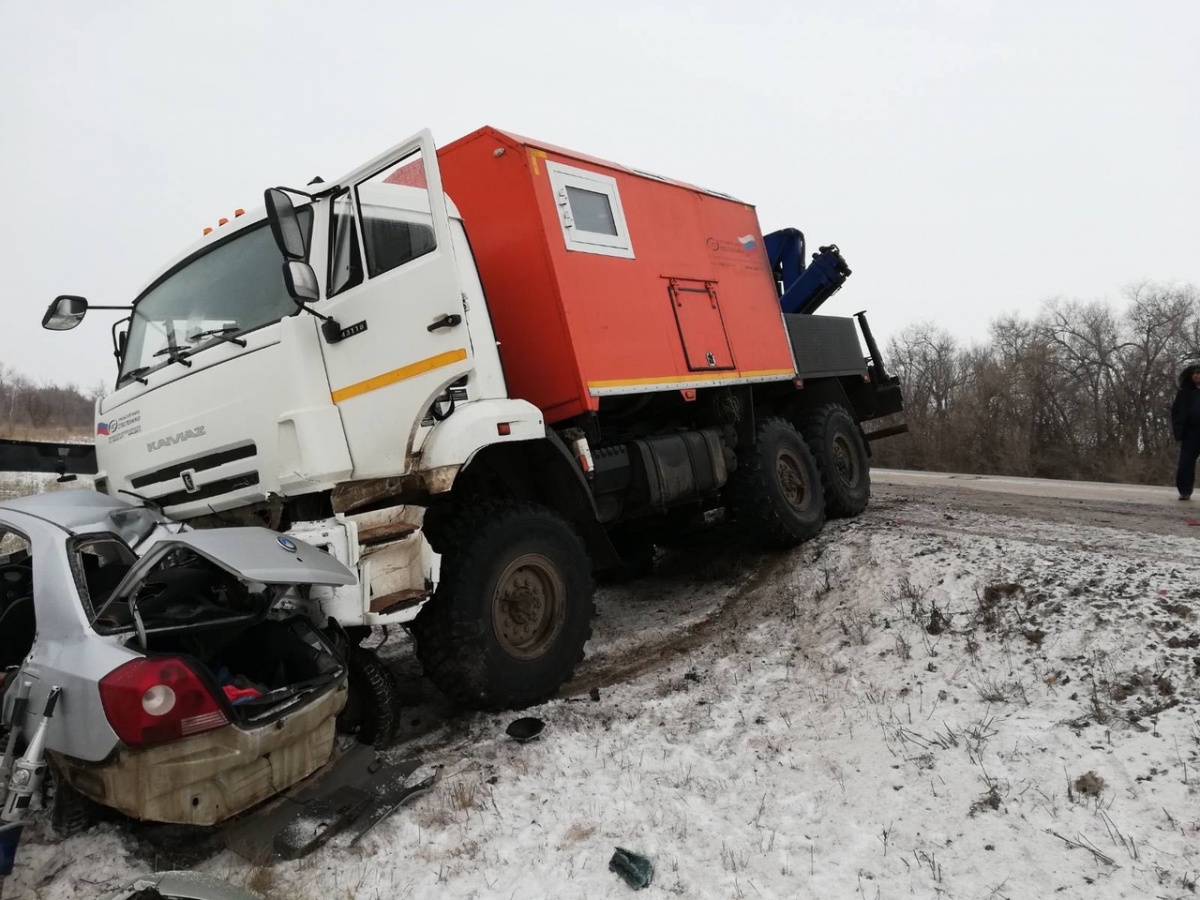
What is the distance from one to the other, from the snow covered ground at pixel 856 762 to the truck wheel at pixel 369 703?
228 millimetres

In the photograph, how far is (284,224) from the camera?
3725mm

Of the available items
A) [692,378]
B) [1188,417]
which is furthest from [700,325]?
[1188,417]

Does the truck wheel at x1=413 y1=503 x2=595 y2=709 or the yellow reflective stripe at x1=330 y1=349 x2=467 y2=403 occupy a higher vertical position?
the yellow reflective stripe at x1=330 y1=349 x2=467 y2=403

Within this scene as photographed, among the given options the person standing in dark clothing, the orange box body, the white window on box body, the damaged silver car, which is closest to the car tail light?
the damaged silver car

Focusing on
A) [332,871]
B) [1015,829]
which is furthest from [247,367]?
[1015,829]

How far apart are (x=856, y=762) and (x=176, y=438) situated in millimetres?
3917

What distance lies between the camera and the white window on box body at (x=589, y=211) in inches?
203

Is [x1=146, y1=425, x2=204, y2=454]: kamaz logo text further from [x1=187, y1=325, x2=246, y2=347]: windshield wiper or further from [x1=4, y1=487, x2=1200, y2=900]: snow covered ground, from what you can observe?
[x1=4, y1=487, x2=1200, y2=900]: snow covered ground

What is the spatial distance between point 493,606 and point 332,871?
1552 mm

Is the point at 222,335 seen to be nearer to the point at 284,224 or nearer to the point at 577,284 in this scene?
the point at 284,224

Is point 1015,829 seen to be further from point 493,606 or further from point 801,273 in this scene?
point 801,273

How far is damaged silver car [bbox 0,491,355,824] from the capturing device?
104 inches

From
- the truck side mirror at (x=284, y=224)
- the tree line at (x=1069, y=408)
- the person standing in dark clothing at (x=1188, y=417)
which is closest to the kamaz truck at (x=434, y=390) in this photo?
the truck side mirror at (x=284, y=224)

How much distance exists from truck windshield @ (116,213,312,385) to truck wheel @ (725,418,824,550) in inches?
166
